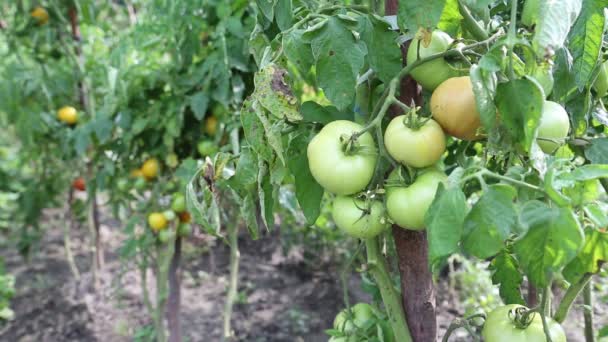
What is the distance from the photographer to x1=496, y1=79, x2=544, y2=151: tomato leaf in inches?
19.7

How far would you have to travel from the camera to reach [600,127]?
966 millimetres

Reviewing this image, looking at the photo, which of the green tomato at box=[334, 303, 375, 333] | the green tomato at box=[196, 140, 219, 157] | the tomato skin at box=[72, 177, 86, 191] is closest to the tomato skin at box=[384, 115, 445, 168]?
the green tomato at box=[334, 303, 375, 333]

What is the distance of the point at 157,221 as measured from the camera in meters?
1.66

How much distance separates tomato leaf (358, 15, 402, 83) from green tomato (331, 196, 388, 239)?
0.54ft

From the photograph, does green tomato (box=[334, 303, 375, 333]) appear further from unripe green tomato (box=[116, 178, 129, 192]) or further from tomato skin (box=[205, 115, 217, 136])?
unripe green tomato (box=[116, 178, 129, 192])

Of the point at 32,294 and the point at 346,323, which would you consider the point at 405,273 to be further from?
the point at 32,294

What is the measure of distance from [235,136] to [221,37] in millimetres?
285

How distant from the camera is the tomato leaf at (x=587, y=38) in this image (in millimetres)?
581

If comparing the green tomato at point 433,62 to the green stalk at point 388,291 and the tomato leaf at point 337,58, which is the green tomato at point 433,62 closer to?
the tomato leaf at point 337,58

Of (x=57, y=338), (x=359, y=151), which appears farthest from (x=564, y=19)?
(x=57, y=338)

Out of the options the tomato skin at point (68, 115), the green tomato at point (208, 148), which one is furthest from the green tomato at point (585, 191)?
the tomato skin at point (68, 115)

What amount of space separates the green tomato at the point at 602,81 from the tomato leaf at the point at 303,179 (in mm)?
420

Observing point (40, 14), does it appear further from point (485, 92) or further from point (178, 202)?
point (485, 92)

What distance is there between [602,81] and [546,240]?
1.18ft
